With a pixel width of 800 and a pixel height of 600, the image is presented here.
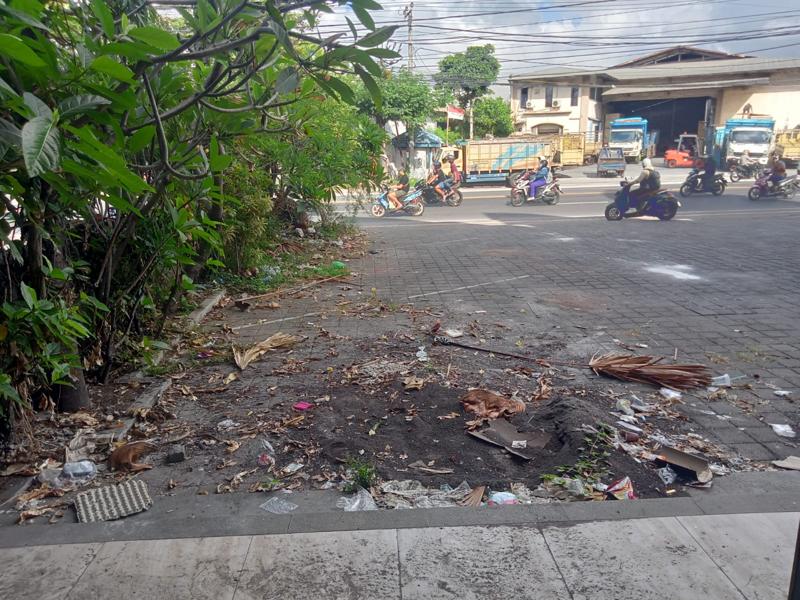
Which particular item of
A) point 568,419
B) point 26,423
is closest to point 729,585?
point 568,419

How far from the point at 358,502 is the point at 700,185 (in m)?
24.3

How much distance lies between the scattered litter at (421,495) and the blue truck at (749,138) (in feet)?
117

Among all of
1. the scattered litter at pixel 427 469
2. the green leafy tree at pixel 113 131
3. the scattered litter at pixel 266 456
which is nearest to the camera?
the green leafy tree at pixel 113 131

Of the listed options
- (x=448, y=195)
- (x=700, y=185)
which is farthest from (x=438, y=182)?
(x=700, y=185)

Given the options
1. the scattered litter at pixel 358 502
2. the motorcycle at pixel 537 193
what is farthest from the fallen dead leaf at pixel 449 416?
the motorcycle at pixel 537 193

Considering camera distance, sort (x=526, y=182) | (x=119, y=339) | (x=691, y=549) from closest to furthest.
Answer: (x=691, y=549) → (x=119, y=339) → (x=526, y=182)

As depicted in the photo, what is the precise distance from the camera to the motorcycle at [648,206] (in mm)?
18031

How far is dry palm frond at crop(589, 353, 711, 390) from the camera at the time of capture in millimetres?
5344

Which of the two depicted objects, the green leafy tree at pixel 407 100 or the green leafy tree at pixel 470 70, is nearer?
the green leafy tree at pixel 407 100

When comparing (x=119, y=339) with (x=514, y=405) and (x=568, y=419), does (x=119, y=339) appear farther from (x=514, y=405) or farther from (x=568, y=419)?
(x=568, y=419)

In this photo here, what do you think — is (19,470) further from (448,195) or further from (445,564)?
(448,195)

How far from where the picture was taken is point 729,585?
9.22 ft

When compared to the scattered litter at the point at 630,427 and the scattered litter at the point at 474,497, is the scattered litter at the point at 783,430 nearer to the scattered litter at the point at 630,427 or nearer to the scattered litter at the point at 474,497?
the scattered litter at the point at 630,427

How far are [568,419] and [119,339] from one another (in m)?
3.83
